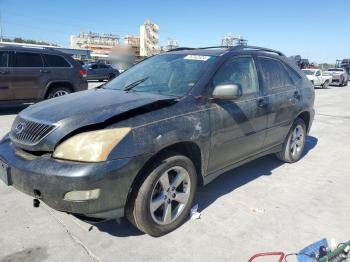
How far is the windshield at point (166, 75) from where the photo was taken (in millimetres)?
3648

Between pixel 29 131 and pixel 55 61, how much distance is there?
7342 millimetres

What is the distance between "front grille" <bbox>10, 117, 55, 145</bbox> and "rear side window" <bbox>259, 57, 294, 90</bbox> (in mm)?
2848

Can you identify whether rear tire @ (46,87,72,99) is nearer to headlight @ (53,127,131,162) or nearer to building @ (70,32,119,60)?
headlight @ (53,127,131,162)

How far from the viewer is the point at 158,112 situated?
3.09m

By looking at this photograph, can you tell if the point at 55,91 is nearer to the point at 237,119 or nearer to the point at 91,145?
the point at 237,119

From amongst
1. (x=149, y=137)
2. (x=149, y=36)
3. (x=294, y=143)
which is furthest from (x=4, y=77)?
(x=149, y=36)

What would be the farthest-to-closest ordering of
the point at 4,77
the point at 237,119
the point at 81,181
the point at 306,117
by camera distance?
the point at 4,77 → the point at 306,117 → the point at 237,119 → the point at 81,181

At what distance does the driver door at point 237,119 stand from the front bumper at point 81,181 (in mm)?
1075

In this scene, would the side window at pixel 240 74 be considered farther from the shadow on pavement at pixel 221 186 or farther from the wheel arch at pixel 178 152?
the shadow on pavement at pixel 221 186

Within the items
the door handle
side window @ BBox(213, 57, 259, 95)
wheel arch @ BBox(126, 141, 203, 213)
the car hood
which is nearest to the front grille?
the car hood

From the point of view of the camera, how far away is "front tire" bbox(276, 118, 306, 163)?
17.5 ft

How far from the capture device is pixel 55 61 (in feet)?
32.1

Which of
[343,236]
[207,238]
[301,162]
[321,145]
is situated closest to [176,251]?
[207,238]

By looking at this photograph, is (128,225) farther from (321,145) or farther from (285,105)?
(321,145)
